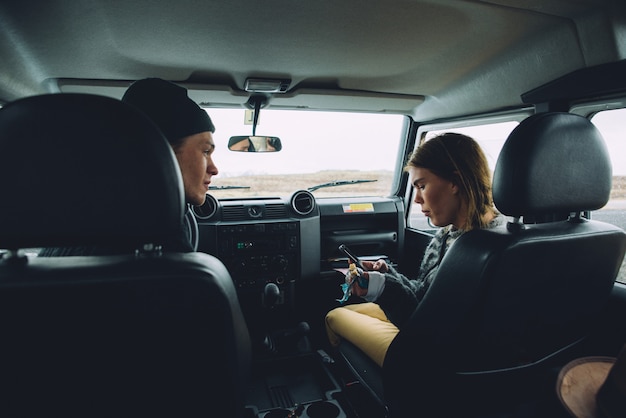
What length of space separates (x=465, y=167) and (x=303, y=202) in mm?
2001

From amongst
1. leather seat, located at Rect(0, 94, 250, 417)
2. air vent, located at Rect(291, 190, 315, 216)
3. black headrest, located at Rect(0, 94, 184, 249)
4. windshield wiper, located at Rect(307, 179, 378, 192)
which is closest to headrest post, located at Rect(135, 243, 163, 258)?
leather seat, located at Rect(0, 94, 250, 417)

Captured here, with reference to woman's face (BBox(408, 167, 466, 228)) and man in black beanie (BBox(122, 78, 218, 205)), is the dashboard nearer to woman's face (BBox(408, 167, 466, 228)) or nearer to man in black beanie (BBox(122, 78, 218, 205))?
man in black beanie (BBox(122, 78, 218, 205))

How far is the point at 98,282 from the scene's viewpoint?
104cm

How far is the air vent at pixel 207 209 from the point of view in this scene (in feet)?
11.7

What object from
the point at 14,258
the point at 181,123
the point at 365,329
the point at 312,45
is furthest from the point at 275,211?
the point at 14,258

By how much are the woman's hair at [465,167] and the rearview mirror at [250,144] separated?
72.3 inches

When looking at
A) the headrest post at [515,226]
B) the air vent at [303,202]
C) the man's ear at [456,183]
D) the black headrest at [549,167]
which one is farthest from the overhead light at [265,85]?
the headrest post at [515,226]

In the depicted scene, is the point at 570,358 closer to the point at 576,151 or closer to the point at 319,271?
the point at 576,151

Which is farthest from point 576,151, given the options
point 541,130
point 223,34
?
point 223,34

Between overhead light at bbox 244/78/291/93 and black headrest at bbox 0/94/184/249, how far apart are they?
232 centimetres

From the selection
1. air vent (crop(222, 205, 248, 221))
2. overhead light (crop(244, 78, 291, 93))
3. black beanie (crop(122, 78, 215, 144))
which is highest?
overhead light (crop(244, 78, 291, 93))

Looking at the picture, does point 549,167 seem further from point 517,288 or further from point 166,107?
point 166,107

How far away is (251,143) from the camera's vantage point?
3619 millimetres

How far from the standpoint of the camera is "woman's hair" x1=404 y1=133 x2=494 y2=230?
2.01 m
